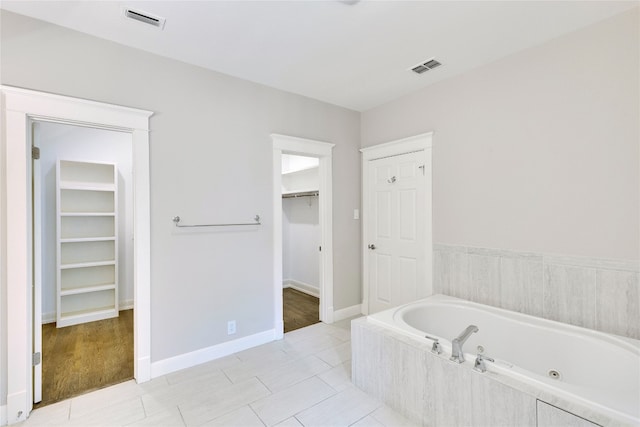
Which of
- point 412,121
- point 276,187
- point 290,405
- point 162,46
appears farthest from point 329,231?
point 162,46

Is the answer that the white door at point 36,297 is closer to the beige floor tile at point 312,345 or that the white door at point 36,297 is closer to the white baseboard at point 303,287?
the beige floor tile at point 312,345

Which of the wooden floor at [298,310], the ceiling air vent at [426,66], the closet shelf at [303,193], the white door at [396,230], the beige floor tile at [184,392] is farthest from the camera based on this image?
the closet shelf at [303,193]

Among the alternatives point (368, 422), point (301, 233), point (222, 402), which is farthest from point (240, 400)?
point (301, 233)

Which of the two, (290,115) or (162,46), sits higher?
(162,46)

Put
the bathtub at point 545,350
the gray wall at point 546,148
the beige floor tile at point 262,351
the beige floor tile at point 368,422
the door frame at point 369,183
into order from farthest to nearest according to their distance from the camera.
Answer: the door frame at point 369,183, the beige floor tile at point 262,351, the gray wall at point 546,148, the beige floor tile at point 368,422, the bathtub at point 545,350

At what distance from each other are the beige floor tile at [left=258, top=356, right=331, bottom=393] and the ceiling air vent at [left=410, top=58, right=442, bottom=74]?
8.92 ft

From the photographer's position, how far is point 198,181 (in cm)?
258

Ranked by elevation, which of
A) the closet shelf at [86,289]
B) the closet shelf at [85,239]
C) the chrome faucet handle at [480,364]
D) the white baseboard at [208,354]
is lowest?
the white baseboard at [208,354]

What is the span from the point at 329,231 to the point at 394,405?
1900mm

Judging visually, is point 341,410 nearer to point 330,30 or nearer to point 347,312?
point 347,312

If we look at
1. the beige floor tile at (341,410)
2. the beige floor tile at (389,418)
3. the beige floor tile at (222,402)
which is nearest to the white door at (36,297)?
the beige floor tile at (222,402)

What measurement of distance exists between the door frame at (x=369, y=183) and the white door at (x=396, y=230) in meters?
0.04

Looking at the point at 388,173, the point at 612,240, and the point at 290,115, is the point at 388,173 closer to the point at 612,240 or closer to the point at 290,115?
the point at 290,115

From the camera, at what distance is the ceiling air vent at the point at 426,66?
8.38 ft
